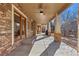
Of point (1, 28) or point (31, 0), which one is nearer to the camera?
point (31, 0)

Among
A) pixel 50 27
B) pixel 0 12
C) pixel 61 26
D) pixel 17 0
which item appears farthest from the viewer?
pixel 50 27

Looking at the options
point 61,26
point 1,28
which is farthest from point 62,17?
point 1,28

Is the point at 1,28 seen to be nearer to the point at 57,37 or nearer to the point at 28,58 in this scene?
the point at 28,58

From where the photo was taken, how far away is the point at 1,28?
4.26 metres

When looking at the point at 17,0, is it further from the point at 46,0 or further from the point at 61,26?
the point at 61,26

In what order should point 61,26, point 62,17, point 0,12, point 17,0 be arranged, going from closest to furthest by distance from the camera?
point 17,0, point 0,12, point 62,17, point 61,26

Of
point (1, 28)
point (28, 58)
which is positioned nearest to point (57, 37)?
point (1, 28)

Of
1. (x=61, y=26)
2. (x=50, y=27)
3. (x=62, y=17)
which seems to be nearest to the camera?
(x=62, y=17)

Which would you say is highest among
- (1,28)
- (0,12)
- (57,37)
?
(0,12)

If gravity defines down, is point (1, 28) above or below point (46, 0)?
below

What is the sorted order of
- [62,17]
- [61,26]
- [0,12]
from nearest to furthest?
1. [0,12]
2. [62,17]
3. [61,26]

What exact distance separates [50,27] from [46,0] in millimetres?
17773

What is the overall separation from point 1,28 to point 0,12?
1.56 feet

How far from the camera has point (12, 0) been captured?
2.76m
